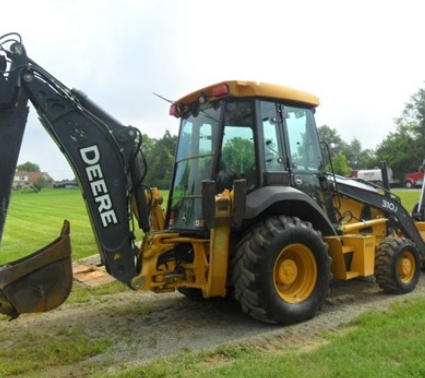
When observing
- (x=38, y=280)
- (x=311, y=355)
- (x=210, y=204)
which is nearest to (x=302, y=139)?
(x=210, y=204)

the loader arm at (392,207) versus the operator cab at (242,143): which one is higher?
the operator cab at (242,143)

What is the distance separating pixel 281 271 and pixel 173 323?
137 cm

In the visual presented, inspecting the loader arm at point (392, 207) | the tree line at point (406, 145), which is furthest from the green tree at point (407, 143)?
the loader arm at point (392, 207)

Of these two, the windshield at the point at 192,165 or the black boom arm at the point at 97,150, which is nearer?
the black boom arm at the point at 97,150

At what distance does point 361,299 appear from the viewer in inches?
260

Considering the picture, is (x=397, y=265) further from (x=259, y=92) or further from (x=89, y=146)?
(x=89, y=146)

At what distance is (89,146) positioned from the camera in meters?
5.10

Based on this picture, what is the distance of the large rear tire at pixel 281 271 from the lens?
5.29 m

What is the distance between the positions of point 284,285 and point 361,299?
1491mm

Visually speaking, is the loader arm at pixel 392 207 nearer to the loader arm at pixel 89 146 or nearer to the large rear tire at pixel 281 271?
the large rear tire at pixel 281 271

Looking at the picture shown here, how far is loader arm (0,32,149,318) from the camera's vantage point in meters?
4.64

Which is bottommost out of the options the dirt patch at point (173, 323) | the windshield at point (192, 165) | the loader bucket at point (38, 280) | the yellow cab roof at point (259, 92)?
the dirt patch at point (173, 323)

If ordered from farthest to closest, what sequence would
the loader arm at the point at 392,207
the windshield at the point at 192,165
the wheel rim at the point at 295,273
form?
1. the loader arm at the point at 392,207
2. the windshield at the point at 192,165
3. the wheel rim at the point at 295,273

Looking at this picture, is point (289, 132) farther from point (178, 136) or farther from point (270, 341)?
point (270, 341)
